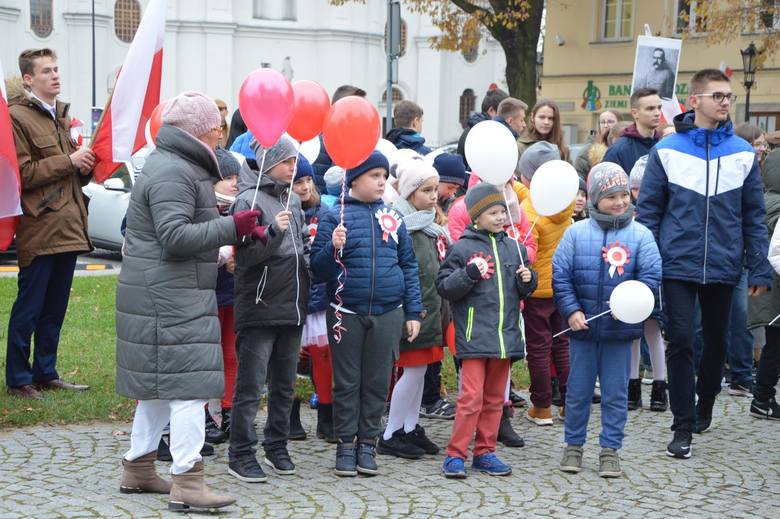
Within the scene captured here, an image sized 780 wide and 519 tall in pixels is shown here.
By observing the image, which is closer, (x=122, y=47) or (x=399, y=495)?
(x=399, y=495)

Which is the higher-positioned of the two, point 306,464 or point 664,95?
point 664,95

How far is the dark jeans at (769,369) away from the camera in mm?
7434

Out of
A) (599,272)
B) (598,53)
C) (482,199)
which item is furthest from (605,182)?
(598,53)

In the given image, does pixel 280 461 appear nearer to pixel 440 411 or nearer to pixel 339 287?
pixel 339 287

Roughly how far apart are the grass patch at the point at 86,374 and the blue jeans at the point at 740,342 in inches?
64.0

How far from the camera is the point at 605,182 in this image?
6105 mm

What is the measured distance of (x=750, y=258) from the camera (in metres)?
6.48

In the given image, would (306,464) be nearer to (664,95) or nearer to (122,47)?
(664,95)

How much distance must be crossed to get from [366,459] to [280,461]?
1.57ft

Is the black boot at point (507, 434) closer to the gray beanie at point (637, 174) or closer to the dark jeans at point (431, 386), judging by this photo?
the dark jeans at point (431, 386)

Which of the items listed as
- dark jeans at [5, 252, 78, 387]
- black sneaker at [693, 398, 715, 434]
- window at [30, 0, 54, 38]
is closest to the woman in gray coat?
dark jeans at [5, 252, 78, 387]

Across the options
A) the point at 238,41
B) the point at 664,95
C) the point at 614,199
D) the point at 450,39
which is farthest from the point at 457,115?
the point at 614,199

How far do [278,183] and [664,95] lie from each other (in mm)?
5239

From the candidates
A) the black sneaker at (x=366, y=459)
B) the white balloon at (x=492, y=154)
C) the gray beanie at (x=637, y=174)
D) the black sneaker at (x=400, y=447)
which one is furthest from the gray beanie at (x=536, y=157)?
the black sneaker at (x=366, y=459)
